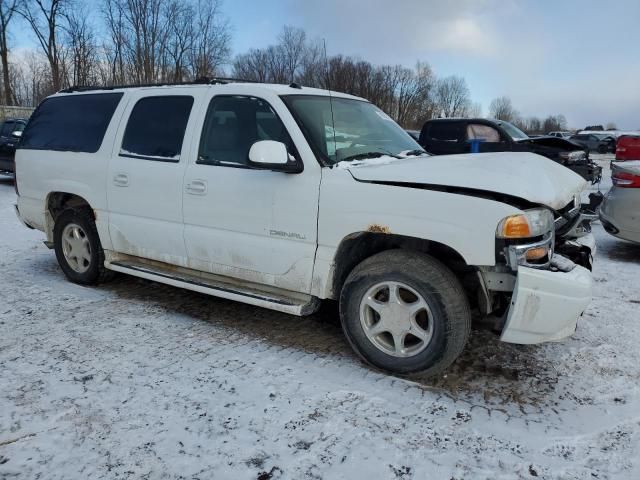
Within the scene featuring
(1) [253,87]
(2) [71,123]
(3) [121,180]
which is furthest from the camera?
(2) [71,123]

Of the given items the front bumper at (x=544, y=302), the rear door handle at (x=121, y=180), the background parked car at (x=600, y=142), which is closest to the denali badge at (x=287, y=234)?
the front bumper at (x=544, y=302)

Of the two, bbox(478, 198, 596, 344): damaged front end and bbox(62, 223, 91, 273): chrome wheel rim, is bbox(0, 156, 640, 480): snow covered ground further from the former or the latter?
bbox(62, 223, 91, 273): chrome wheel rim

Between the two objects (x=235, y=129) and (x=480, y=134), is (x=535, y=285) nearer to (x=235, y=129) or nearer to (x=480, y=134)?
(x=235, y=129)

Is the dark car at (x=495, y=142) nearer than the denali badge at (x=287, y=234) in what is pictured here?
No

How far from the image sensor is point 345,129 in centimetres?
388

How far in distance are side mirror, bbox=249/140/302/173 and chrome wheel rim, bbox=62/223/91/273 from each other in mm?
2436

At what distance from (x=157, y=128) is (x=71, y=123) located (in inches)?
50.3

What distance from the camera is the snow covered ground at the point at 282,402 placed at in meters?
2.43

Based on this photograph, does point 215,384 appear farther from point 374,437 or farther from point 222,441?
point 374,437

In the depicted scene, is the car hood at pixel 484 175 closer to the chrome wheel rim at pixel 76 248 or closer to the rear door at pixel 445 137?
the chrome wheel rim at pixel 76 248

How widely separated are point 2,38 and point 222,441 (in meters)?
46.7

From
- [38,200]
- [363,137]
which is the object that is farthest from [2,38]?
[363,137]

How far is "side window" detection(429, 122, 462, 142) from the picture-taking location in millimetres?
11375

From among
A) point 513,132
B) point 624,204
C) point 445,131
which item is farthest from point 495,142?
point 624,204
